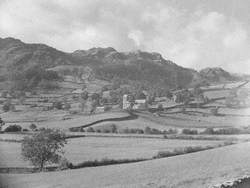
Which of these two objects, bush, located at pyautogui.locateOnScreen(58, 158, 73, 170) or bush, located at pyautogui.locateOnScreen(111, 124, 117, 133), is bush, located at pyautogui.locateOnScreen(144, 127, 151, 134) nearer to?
bush, located at pyautogui.locateOnScreen(111, 124, 117, 133)

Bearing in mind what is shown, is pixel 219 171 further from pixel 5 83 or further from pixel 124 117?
pixel 5 83

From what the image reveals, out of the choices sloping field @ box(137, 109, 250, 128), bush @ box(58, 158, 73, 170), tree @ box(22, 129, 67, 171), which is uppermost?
sloping field @ box(137, 109, 250, 128)

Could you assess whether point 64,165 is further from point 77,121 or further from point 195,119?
point 195,119

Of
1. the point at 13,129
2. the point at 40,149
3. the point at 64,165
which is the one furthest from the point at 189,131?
the point at 64,165

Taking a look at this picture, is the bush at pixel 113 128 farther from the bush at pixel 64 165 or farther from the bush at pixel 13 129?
the bush at pixel 64 165

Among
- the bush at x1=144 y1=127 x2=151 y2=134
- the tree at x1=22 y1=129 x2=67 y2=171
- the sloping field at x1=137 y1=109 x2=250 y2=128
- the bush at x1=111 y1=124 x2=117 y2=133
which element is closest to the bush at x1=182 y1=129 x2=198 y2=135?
the bush at x1=144 y1=127 x2=151 y2=134

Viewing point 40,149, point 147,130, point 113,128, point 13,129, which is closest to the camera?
point 40,149

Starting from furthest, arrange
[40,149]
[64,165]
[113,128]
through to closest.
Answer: [113,128] → [40,149] → [64,165]

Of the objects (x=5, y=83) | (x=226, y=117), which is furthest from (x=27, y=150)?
(x=5, y=83)
